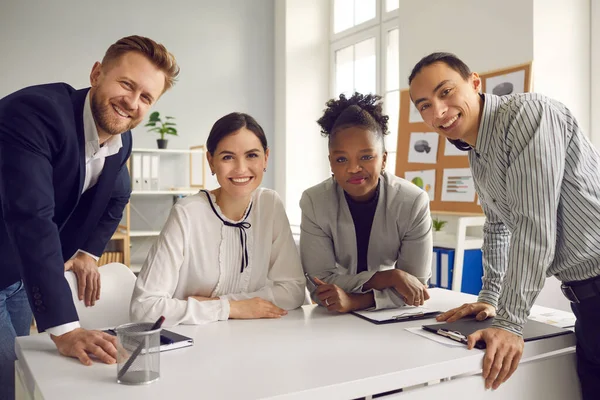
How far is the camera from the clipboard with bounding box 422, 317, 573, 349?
4.19 feet

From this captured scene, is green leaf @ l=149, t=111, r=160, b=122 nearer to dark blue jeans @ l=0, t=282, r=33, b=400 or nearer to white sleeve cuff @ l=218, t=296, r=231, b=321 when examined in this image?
dark blue jeans @ l=0, t=282, r=33, b=400

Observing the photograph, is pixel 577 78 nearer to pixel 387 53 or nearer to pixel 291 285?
pixel 387 53

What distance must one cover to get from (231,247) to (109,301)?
0.45 meters

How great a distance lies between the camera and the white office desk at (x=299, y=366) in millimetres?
971

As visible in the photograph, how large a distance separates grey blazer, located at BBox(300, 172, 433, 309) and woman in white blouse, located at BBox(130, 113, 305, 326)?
82 mm

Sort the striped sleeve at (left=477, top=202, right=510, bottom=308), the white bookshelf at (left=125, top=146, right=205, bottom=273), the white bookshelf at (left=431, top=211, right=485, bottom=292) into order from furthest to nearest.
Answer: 1. the white bookshelf at (left=125, top=146, right=205, bottom=273)
2. the white bookshelf at (left=431, top=211, right=485, bottom=292)
3. the striped sleeve at (left=477, top=202, right=510, bottom=308)

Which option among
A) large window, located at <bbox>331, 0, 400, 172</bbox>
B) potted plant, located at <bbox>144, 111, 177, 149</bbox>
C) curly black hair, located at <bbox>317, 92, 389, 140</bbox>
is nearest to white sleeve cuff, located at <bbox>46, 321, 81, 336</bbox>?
curly black hair, located at <bbox>317, 92, 389, 140</bbox>

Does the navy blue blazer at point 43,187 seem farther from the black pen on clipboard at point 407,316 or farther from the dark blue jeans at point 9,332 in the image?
the black pen on clipboard at point 407,316

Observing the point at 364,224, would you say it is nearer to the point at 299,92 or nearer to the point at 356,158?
the point at 356,158

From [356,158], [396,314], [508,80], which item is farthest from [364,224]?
[508,80]

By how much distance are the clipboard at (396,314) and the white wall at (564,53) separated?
213 centimetres

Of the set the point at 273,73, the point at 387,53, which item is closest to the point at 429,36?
the point at 387,53

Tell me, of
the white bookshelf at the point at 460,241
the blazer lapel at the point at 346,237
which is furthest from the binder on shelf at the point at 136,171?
the blazer lapel at the point at 346,237

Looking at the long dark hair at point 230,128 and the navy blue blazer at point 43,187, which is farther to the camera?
the long dark hair at point 230,128
